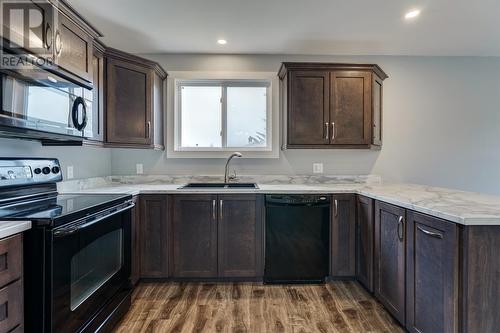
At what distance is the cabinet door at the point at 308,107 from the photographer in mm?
2887

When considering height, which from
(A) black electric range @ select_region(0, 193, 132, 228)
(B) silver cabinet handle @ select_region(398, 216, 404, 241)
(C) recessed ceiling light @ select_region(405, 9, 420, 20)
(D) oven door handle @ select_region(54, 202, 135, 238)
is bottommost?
(B) silver cabinet handle @ select_region(398, 216, 404, 241)

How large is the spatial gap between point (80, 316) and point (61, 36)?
5.50ft

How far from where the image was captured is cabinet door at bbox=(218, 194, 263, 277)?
8.55ft

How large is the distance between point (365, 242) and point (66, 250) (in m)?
2.26

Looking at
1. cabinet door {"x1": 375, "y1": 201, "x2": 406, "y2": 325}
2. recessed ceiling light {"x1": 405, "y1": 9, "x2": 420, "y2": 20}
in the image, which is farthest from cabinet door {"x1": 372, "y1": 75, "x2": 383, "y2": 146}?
cabinet door {"x1": 375, "y1": 201, "x2": 406, "y2": 325}

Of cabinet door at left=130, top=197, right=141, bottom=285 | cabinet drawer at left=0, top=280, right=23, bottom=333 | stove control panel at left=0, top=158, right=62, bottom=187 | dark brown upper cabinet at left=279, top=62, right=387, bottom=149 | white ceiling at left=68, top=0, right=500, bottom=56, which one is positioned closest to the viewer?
cabinet drawer at left=0, top=280, right=23, bottom=333

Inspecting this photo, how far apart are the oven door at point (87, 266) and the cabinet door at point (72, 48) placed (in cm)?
97

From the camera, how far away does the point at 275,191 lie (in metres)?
2.60

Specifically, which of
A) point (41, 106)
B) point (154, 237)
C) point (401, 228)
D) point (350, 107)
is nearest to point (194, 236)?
point (154, 237)

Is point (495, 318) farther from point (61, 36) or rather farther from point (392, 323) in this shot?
point (61, 36)

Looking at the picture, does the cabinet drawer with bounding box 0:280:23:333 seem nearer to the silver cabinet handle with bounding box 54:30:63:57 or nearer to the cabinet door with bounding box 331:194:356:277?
the silver cabinet handle with bounding box 54:30:63:57

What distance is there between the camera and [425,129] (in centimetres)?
332

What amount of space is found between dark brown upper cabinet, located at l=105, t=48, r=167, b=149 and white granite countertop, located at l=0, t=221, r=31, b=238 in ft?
4.68

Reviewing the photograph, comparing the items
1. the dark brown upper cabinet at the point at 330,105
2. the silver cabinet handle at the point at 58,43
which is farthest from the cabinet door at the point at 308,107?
the silver cabinet handle at the point at 58,43
